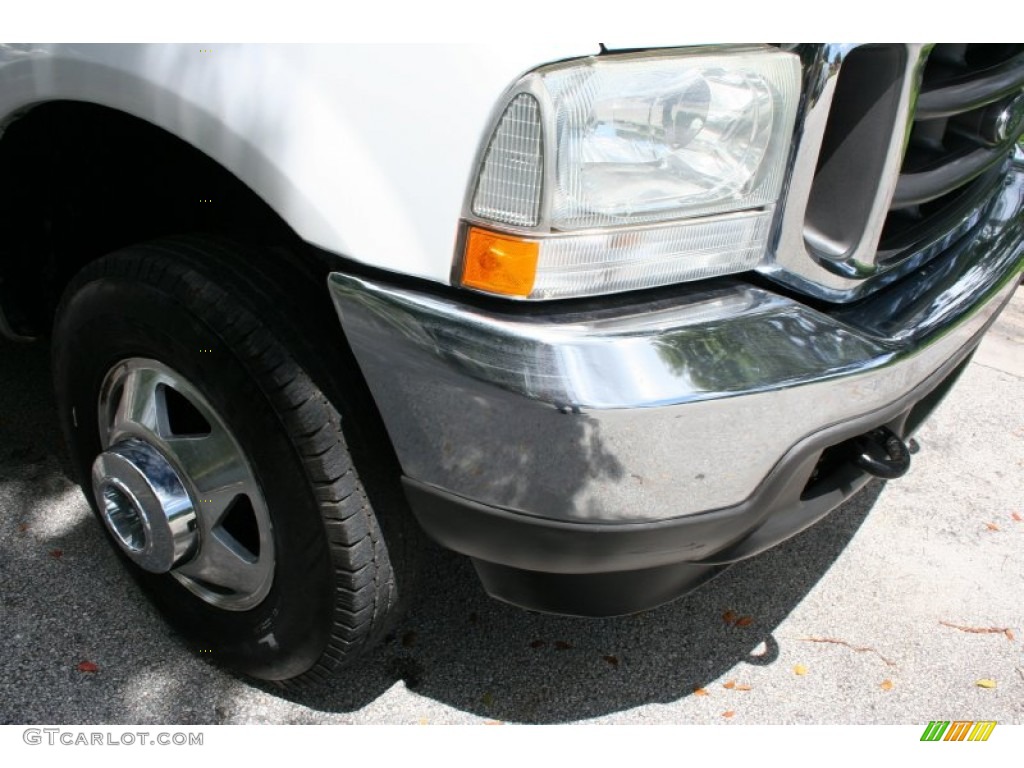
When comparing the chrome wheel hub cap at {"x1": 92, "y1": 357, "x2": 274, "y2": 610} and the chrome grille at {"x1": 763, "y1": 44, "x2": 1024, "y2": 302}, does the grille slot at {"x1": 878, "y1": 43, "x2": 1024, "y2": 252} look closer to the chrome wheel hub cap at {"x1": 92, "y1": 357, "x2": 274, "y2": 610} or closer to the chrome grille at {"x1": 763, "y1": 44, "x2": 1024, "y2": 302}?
the chrome grille at {"x1": 763, "y1": 44, "x2": 1024, "y2": 302}

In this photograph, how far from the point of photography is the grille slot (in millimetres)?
1920

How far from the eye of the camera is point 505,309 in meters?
1.56

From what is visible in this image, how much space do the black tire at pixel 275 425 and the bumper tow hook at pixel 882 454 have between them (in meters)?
0.89

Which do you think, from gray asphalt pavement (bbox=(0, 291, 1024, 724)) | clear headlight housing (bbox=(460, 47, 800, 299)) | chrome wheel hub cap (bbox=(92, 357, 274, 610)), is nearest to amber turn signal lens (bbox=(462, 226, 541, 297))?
clear headlight housing (bbox=(460, 47, 800, 299))

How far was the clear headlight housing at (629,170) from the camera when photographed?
1.47m

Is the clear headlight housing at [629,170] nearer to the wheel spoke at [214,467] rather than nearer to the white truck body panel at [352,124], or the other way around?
the white truck body panel at [352,124]

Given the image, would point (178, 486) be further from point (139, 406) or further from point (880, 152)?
point (880, 152)

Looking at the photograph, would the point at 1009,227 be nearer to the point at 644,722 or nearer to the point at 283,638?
the point at 644,722

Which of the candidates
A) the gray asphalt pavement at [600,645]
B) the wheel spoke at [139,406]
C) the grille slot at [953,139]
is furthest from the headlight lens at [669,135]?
the gray asphalt pavement at [600,645]

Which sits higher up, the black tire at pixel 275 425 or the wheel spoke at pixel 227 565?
the black tire at pixel 275 425

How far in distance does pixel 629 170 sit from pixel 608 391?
35cm

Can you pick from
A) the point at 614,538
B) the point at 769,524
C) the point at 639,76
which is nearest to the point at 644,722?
the point at 769,524
